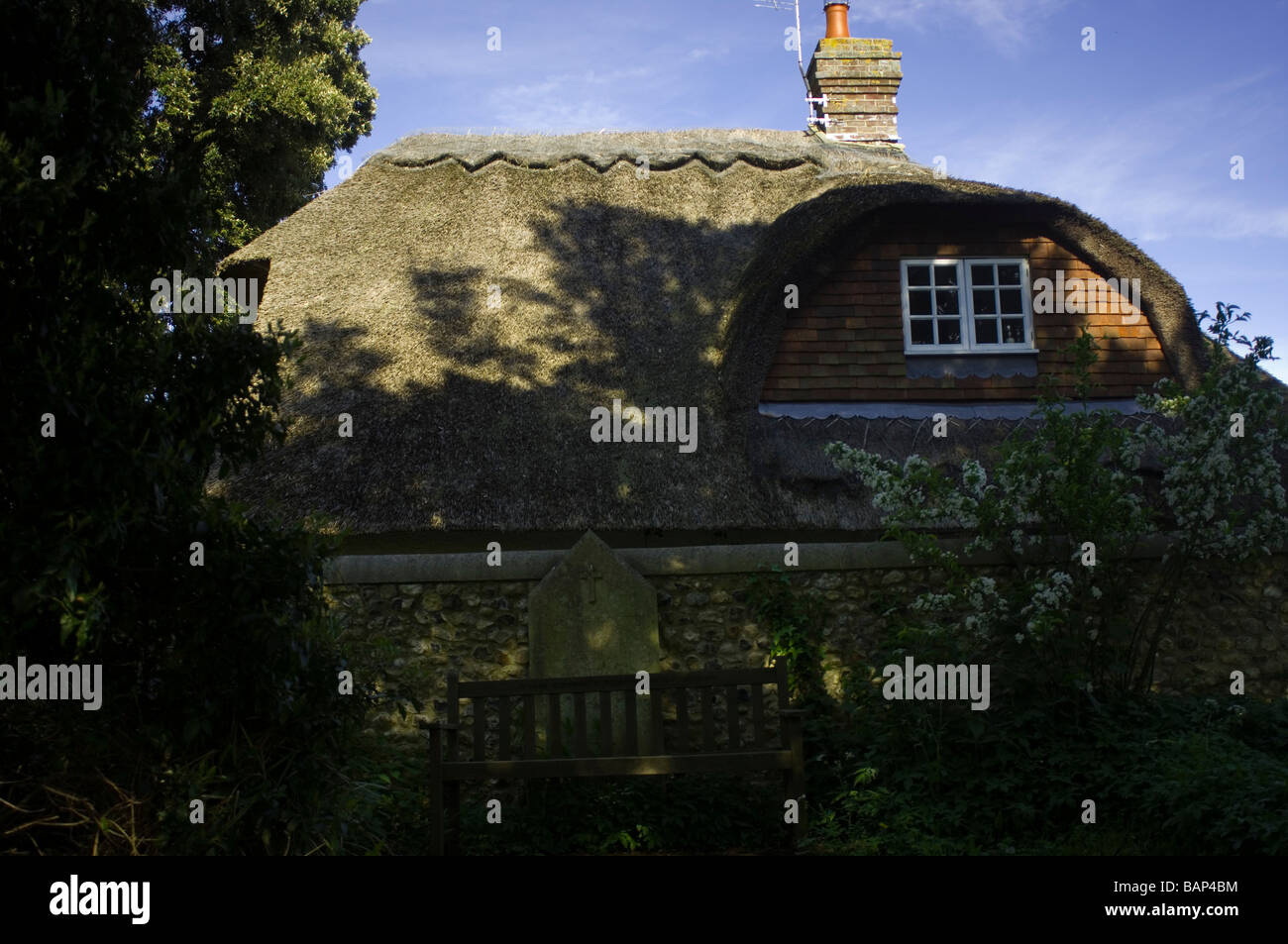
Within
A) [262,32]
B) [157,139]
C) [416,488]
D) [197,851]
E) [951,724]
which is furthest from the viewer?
[262,32]

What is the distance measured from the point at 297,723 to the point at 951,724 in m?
4.36

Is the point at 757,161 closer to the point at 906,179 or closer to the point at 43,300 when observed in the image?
the point at 906,179

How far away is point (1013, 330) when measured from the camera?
9344 mm

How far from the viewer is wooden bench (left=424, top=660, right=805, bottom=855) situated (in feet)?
20.5

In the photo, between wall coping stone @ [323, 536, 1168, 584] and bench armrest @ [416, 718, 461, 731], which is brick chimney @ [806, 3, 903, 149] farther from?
bench armrest @ [416, 718, 461, 731]

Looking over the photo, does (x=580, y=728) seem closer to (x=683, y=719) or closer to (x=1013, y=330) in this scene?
(x=683, y=719)

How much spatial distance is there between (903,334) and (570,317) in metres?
2.74

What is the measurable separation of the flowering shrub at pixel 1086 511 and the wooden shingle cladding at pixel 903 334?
151 cm

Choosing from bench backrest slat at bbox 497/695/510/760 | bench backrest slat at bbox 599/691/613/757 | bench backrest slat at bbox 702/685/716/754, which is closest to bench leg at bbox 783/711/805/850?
bench backrest slat at bbox 702/685/716/754

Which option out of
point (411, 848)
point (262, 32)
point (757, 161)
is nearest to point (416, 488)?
point (411, 848)

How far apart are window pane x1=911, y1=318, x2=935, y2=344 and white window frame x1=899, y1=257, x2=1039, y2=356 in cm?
6

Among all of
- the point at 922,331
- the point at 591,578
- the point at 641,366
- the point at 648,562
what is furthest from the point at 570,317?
the point at 922,331

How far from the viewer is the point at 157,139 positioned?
1201 cm

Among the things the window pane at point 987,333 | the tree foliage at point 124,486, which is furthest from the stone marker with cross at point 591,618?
the window pane at point 987,333
